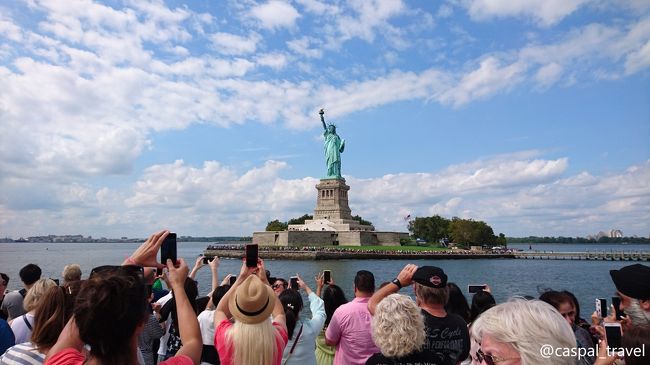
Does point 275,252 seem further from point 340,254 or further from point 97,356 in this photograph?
point 97,356

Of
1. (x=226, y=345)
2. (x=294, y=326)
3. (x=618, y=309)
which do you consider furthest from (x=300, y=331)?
(x=618, y=309)

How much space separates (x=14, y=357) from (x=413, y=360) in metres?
2.65

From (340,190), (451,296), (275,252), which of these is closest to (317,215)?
(340,190)

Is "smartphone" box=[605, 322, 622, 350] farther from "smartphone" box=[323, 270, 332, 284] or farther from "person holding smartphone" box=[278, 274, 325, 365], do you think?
"smartphone" box=[323, 270, 332, 284]

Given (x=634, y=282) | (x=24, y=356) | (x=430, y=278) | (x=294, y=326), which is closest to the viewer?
(x=24, y=356)

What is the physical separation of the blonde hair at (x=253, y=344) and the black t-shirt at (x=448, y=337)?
4.54ft

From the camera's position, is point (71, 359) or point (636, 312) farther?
point (636, 312)

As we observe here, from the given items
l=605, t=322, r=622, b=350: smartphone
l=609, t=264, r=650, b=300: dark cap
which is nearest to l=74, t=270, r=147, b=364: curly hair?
l=605, t=322, r=622, b=350: smartphone

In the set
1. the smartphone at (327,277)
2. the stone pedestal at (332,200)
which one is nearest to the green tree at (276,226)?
the stone pedestal at (332,200)

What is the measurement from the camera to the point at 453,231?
293ft

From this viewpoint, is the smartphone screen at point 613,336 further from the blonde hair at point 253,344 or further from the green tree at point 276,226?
the green tree at point 276,226

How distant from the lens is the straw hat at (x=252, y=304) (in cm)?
279

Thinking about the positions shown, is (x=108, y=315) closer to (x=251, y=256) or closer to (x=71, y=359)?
(x=71, y=359)

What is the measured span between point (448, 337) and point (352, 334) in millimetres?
917
